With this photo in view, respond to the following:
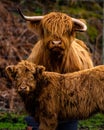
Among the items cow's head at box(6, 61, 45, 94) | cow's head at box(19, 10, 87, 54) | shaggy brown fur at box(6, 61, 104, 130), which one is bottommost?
shaggy brown fur at box(6, 61, 104, 130)

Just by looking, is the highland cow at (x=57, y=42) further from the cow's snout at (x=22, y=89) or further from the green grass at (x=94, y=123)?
the green grass at (x=94, y=123)

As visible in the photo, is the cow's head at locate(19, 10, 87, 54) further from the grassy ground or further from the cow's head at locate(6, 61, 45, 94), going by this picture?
the grassy ground

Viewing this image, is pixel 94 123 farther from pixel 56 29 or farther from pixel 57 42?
pixel 57 42

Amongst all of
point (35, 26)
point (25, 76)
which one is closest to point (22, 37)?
point (35, 26)

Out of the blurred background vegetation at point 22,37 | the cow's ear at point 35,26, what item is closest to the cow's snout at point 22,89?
the cow's ear at point 35,26

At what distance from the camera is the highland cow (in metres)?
9.76

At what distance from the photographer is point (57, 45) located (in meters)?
9.58

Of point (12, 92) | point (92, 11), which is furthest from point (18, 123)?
point (92, 11)

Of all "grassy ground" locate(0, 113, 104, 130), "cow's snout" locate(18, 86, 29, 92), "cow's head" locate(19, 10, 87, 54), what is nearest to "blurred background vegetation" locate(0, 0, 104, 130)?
"grassy ground" locate(0, 113, 104, 130)

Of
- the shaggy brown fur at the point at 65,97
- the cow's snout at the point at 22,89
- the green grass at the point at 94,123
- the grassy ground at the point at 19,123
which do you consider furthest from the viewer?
the green grass at the point at 94,123

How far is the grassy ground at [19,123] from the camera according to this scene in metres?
12.7

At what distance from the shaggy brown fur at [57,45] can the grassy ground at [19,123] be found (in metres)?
2.51

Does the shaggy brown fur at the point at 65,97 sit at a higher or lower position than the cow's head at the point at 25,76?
lower

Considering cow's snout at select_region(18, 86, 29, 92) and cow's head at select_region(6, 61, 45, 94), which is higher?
cow's head at select_region(6, 61, 45, 94)
